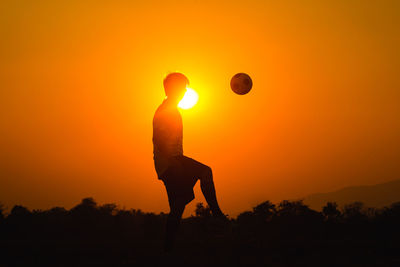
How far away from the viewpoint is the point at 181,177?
24.4 feet

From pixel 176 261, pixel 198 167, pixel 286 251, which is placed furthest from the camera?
pixel 198 167

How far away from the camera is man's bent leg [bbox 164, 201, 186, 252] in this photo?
23.8ft

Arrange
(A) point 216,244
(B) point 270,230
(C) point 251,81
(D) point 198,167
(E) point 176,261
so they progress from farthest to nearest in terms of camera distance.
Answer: (C) point 251,81 → (B) point 270,230 → (A) point 216,244 → (D) point 198,167 → (E) point 176,261

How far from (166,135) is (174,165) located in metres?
0.56

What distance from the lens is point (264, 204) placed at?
10.9m

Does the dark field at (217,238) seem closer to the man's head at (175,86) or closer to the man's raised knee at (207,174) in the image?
the man's raised knee at (207,174)

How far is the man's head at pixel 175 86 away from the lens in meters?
7.66

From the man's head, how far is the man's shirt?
0.21 meters

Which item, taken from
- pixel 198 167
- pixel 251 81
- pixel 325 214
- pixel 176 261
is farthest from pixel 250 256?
pixel 251 81

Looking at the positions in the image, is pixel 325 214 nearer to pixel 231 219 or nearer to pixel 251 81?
pixel 231 219

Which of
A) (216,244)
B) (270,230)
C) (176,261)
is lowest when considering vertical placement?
(176,261)

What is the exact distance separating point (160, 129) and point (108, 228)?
582cm

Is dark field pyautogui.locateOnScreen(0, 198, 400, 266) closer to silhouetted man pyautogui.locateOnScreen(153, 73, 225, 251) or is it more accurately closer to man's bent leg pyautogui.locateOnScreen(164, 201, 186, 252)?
man's bent leg pyautogui.locateOnScreen(164, 201, 186, 252)

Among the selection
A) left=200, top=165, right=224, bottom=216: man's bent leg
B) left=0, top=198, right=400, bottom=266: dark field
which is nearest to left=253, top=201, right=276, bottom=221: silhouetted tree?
left=0, top=198, right=400, bottom=266: dark field
